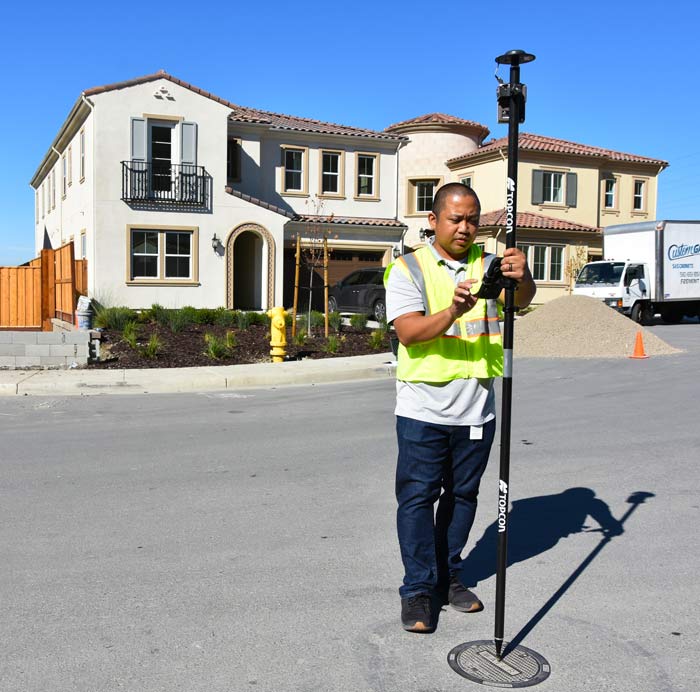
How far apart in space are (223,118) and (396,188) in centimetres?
838

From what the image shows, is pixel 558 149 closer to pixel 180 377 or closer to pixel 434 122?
pixel 434 122

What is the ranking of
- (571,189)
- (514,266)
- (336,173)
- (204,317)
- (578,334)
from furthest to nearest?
(571,189), (336,173), (204,317), (578,334), (514,266)

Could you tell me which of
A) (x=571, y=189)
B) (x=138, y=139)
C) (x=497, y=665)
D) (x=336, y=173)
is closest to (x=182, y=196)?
(x=138, y=139)

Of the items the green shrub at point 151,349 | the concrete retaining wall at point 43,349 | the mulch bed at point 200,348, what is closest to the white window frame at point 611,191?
the mulch bed at point 200,348

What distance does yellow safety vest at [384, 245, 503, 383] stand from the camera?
371 cm

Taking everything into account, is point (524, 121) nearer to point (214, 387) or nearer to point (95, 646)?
point (95, 646)

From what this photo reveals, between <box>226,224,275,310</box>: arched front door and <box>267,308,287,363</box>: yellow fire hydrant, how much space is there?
1139cm

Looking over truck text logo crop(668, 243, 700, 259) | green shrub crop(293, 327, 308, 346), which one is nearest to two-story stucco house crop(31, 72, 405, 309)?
green shrub crop(293, 327, 308, 346)

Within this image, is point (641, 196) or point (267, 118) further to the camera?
Answer: point (641, 196)

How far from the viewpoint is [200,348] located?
1611 centimetres

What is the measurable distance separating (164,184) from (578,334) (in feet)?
47.5

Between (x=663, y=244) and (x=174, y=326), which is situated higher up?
(x=663, y=244)

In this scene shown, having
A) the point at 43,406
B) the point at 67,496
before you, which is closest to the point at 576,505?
the point at 67,496

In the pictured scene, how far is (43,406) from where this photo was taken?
1080cm
